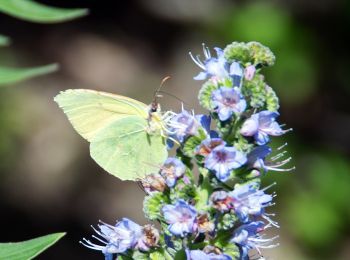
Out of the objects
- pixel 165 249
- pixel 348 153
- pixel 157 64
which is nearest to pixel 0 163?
pixel 157 64

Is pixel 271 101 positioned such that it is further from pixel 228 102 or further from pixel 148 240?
pixel 148 240

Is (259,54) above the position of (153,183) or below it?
above

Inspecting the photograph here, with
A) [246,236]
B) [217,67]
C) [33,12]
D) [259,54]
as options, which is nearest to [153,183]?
[246,236]

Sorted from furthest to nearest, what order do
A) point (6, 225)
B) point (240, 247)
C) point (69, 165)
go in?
point (69, 165)
point (6, 225)
point (240, 247)

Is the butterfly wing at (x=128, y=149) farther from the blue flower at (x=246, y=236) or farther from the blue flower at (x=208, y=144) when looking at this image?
the blue flower at (x=246, y=236)

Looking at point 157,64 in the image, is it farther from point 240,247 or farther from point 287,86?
point 240,247
